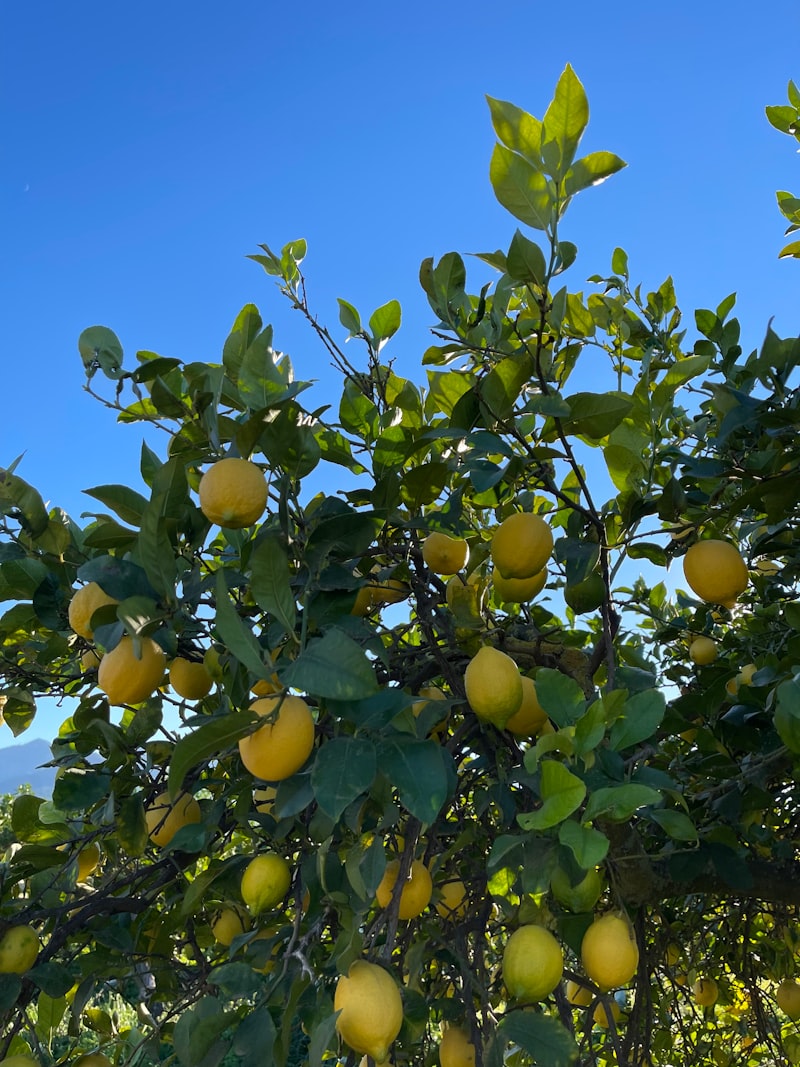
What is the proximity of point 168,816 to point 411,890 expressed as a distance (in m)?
0.48

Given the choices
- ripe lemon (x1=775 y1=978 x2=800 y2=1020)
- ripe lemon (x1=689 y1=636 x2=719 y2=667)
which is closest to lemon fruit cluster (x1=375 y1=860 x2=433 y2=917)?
ripe lemon (x1=689 y1=636 x2=719 y2=667)

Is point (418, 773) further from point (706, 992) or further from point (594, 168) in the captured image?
point (706, 992)

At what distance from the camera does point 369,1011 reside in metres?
0.98

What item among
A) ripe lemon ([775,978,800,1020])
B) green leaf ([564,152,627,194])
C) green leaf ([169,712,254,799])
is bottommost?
ripe lemon ([775,978,800,1020])

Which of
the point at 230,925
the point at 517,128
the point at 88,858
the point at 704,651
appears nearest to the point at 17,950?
the point at 88,858

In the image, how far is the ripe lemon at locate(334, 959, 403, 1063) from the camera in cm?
98

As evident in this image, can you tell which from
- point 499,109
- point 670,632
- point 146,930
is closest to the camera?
point 499,109

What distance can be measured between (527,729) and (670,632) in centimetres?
93

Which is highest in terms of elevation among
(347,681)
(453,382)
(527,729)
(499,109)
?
(499,109)

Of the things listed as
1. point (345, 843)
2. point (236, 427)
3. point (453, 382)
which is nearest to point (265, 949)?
point (345, 843)

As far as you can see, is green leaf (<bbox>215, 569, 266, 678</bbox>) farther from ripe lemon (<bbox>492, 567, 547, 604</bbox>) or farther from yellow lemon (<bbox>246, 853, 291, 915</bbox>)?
ripe lemon (<bbox>492, 567, 547, 604</bbox>)

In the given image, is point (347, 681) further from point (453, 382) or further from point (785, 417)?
point (785, 417)

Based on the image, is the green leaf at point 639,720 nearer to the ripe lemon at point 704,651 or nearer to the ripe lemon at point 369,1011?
the ripe lemon at point 369,1011

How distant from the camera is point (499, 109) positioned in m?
1.08
